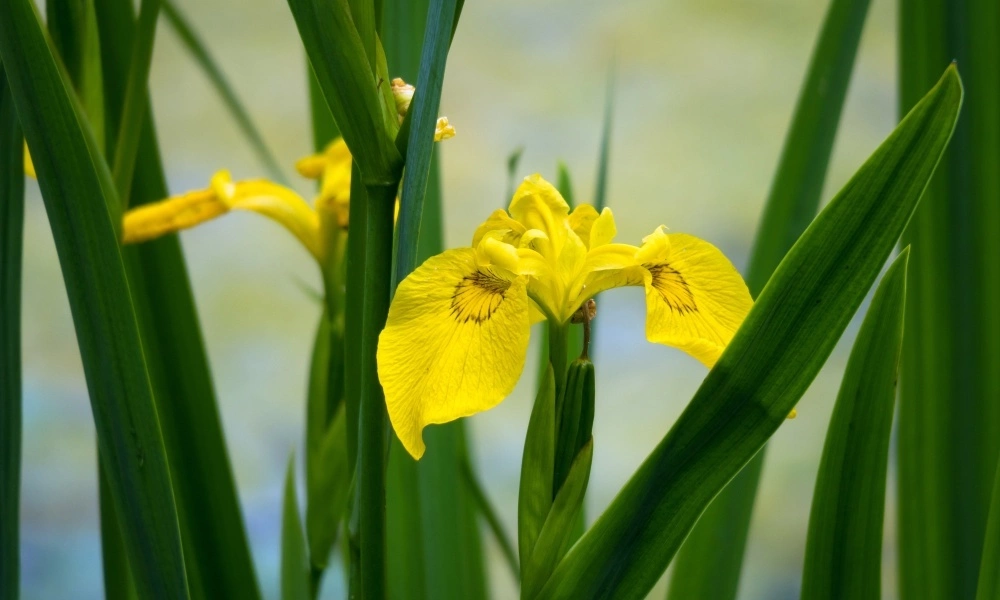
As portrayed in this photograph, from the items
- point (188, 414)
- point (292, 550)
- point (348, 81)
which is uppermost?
point (348, 81)

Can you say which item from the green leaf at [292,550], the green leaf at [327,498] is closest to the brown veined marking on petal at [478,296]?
the green leaf at [327,498]

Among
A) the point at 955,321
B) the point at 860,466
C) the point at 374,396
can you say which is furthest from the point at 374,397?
the point at 955,321

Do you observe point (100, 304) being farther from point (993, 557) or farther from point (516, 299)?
point (993, 557)

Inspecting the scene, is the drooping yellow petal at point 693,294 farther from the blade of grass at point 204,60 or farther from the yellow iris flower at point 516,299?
the blade of grass at point 204,60

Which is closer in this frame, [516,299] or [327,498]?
[516,299]

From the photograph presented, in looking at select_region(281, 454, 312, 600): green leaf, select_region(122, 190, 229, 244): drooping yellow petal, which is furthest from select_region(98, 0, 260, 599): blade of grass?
select_region(281, 454, 312, 600): green leaf

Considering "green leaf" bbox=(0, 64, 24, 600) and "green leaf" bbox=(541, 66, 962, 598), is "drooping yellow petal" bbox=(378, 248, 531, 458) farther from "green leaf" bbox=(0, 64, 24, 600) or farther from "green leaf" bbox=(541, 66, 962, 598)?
"green leaf" bbox=(0, 64, 24, 600)
